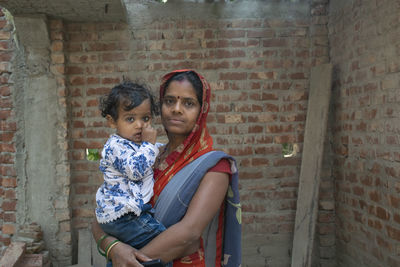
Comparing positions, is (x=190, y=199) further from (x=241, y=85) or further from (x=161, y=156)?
(x=241, y=85)

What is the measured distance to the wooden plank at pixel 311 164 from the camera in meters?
3.32

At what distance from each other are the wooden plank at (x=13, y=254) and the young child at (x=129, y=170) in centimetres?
181

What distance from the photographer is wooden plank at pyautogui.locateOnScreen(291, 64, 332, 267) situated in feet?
10.9

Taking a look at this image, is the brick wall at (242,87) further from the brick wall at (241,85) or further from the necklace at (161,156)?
the necklace at (161,156)

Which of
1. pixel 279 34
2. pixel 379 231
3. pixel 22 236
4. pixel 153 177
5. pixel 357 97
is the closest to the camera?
pixel 153 177

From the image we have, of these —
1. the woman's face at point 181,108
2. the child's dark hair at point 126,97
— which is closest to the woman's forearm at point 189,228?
the woman's face at point 181,108

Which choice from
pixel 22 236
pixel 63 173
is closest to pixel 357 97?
pixel 63 173

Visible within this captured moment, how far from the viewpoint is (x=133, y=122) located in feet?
5.78

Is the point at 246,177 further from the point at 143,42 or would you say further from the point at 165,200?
the point at 165,200

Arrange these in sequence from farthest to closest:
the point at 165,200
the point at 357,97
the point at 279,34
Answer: the point at 279,34
the point at 357,97
the point at 165,200

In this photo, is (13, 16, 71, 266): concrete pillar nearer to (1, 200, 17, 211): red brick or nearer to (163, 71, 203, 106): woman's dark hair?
(1, 200, 17, 211): red brick

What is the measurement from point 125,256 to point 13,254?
2027 mm

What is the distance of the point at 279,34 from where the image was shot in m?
3.44

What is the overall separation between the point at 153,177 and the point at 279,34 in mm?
2280
